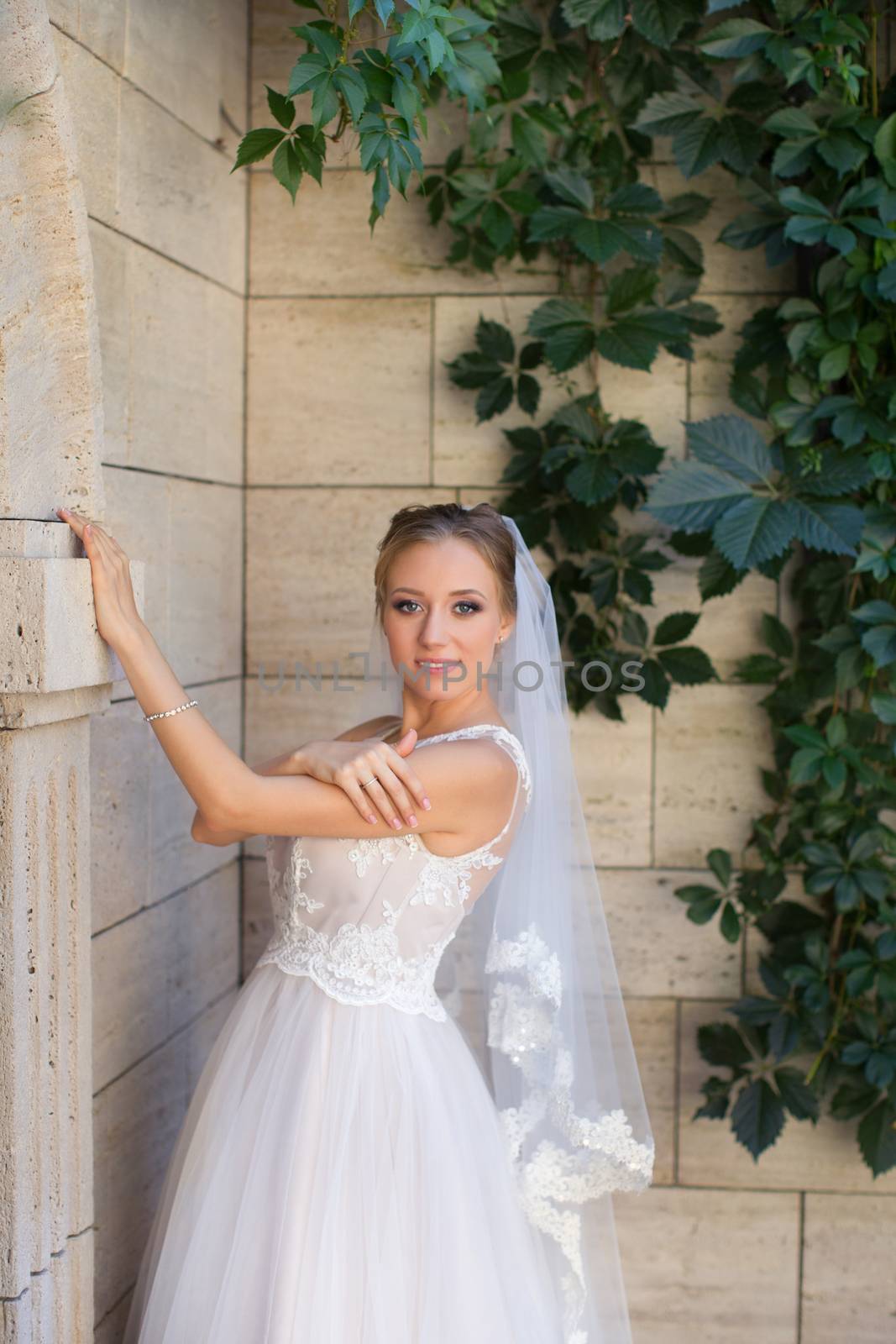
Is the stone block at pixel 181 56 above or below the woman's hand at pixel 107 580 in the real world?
above

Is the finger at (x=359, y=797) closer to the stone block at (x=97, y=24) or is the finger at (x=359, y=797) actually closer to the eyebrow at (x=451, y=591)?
the eyebrow at (x=451, y=591)

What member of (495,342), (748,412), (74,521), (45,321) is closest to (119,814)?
(74,521)

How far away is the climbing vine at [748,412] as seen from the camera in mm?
2242

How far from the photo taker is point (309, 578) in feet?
8.72

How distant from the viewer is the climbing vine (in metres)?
2.24

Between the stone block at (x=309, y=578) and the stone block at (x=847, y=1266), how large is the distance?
157 cm

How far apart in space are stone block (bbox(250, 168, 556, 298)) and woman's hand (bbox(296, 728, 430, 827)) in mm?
1289

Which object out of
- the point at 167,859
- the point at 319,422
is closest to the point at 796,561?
the point at 319,422

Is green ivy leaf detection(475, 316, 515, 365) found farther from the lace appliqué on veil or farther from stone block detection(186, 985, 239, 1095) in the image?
stone block detection(186, 985, 239, 1095)

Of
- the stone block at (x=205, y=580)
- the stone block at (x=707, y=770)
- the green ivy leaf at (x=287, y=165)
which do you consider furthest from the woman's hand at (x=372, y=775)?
the stone block at (x=707, y=770)

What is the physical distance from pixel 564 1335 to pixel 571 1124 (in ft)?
1.08

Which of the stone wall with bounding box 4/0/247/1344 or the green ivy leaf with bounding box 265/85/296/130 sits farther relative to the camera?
the stone wall with bounding box 4/0/247/1344

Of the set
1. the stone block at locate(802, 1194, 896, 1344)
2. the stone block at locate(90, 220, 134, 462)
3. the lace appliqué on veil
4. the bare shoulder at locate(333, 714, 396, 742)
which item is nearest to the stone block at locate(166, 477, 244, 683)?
the stone block at locate(90, 220, 134, 462)

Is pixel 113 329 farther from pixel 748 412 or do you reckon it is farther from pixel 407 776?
pixel 748 412
